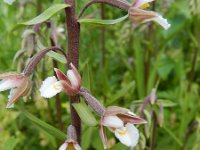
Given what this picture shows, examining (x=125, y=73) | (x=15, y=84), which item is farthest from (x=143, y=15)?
(x=125, y=73)

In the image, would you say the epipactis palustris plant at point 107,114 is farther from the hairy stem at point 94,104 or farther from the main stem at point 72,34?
the main stem at point 72,34

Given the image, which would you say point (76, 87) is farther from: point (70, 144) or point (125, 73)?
point (125, 73)

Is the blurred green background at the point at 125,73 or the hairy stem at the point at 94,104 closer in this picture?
the hairy stem at the point at 94,104

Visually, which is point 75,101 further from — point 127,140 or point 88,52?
point 88,52

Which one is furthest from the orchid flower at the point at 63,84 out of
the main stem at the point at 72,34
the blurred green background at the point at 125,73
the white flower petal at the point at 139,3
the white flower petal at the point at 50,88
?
the blurred green background at the point at 125,73

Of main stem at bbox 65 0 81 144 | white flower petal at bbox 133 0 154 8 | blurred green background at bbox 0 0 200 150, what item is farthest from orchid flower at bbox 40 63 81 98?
blurred green background at bbox 0 0 200 150

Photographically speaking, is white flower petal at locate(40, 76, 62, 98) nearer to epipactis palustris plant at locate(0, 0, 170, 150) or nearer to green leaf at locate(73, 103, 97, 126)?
epipactis palustris plant at locate(0, 0, 170, 150)

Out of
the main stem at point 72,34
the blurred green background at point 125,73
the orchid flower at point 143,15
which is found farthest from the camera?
the blurred green background at point 125,73

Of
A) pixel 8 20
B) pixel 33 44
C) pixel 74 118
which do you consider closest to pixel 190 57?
pixel 8 20
